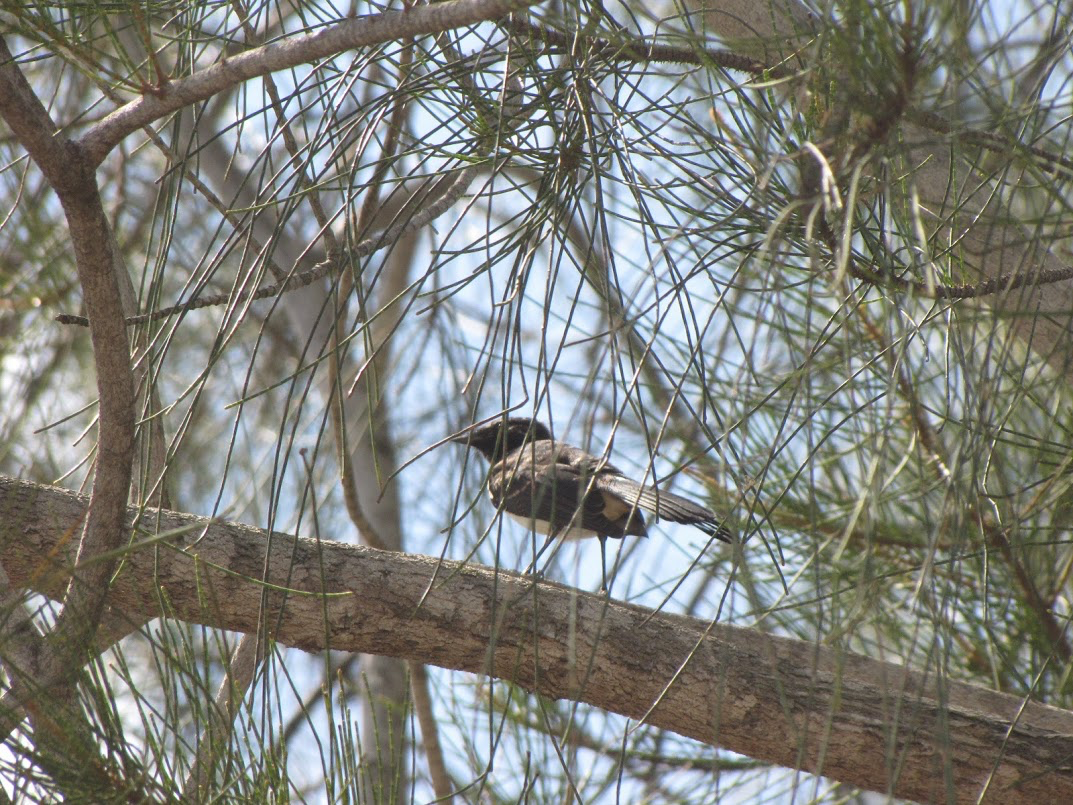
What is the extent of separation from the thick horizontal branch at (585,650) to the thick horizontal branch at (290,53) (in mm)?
833

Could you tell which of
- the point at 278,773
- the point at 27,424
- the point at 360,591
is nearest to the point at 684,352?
the point at 360,591

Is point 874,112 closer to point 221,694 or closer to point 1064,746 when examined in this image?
point 1064,746

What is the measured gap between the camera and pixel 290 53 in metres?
1.33

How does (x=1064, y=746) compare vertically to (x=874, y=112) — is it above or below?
below

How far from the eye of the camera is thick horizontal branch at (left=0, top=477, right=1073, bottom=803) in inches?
77.0

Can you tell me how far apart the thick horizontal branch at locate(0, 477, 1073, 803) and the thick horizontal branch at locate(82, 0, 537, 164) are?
83cm

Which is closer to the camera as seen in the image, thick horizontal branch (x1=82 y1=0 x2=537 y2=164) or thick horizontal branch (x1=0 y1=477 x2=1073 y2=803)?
thick horizontal branch (x1=82 y1=0 x2=537 y2=164)

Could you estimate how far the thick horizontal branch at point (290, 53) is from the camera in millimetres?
1271

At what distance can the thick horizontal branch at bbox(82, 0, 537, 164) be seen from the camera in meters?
1.27

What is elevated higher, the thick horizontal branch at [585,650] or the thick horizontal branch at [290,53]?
the thick horizontal branch at [290,53]

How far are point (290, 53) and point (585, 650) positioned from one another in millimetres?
1267

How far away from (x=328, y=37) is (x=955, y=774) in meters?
1.71

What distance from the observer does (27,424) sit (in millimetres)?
4301

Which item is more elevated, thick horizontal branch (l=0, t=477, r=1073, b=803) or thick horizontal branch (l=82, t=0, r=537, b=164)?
thick horizontal branch (l=82, t=0, r=537, b=164)
